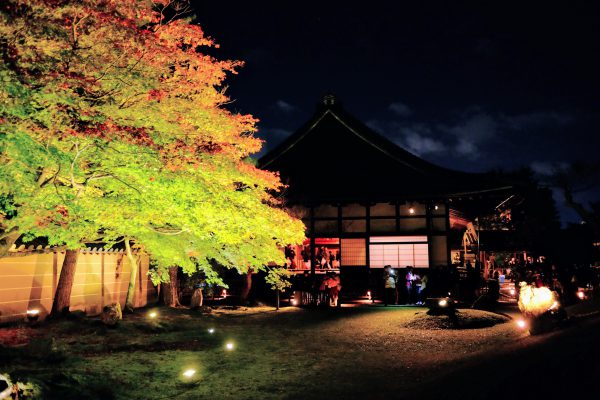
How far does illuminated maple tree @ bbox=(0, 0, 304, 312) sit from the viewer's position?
233 inches

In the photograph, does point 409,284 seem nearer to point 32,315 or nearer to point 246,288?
point 246,288

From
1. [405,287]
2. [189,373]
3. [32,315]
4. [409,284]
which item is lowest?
[189,373]

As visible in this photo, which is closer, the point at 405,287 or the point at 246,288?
the point at 405,287

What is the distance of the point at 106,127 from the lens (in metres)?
6.73

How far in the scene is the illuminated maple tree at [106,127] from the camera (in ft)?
19.4

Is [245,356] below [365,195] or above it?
below

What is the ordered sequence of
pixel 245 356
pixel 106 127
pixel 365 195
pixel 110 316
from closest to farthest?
pixel 106 127
pixel 245 356
pixel 110 316
pixel 365 195

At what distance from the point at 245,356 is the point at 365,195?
13.2 m

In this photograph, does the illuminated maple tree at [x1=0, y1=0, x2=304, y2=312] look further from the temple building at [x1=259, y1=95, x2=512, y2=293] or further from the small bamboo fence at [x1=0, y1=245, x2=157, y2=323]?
the temple building at [x1=259, y1=95, x2=512, y2=293]

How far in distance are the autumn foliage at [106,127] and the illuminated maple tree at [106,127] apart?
18mm

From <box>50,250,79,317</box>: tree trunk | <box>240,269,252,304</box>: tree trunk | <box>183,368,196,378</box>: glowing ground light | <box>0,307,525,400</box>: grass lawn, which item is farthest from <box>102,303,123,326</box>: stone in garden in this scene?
<box>240,269,252,304</box>: tree trunk

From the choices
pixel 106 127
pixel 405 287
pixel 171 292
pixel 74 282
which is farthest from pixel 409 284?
pixel 106 127

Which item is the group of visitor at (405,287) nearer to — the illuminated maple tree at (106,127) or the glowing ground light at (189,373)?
the illuminated maple tree at (106,127)

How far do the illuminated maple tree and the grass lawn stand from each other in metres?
2.50
